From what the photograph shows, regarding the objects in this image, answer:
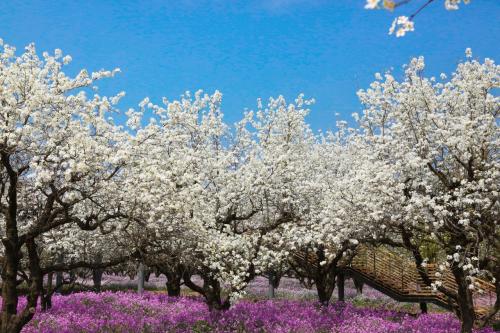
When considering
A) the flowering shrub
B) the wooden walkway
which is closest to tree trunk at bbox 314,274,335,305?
the flowering shrub

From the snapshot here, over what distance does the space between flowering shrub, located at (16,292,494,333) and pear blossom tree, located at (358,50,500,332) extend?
3.66 m

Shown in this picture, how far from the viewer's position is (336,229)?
18.5 meters

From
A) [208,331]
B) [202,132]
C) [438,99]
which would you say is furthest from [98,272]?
[438,99]

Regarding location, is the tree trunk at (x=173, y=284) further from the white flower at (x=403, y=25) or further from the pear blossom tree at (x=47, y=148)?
the white flower at (x=403, y=25)

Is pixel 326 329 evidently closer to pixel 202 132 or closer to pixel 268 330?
pixel 268 330

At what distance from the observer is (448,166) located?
57.0 ft

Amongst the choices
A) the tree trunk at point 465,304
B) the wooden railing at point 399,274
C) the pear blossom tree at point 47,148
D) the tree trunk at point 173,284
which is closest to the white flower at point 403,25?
the pear blossom tree at point 47,148

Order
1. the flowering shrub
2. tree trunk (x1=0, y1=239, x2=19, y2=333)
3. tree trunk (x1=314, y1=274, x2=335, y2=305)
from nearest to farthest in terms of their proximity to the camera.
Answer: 1. tree trunk (x1=0, y1=239, x2=19, y2=333)
2. the flowering shrub
3. tree trunk (x1=314, y1=274, x2=335, y2=305)

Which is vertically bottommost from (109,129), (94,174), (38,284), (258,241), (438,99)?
(38,284)

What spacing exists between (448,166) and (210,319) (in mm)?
10143

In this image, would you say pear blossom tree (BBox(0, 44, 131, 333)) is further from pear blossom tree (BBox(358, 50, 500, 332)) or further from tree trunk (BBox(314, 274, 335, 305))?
tree trunk (BBox(314, 274, 335, 305))

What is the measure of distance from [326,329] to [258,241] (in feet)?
14.0

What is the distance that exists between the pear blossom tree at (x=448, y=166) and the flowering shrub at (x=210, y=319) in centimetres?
366

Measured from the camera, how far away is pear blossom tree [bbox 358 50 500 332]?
15.0 m
